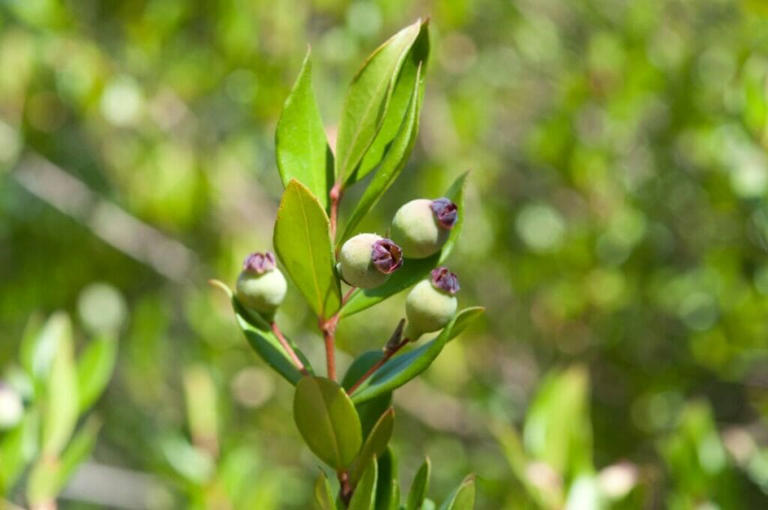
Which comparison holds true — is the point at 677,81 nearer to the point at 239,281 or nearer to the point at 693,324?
the point at 693,324

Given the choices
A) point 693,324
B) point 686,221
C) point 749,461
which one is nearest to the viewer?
point 749,461

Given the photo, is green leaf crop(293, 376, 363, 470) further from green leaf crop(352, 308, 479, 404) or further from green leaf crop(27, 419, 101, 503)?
green leaf crop(27, 419, 101, 503)

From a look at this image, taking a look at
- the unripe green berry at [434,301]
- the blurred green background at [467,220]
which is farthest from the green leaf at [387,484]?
the blurred green background at [467,220]

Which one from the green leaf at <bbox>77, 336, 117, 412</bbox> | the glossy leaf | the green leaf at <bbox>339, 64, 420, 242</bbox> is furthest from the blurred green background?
the green leaf at <bbox>339, 64, 420, 242</bbox>

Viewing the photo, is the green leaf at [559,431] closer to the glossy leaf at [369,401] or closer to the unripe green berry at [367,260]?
the glossy leaf at [369,401]

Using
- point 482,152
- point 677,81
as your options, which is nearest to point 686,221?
point 677,81
